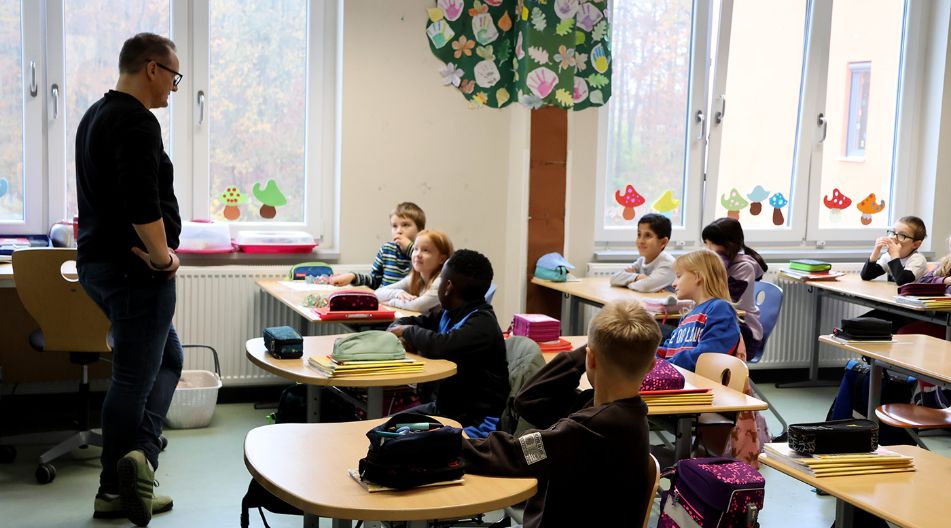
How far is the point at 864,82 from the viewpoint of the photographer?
6.77 meters

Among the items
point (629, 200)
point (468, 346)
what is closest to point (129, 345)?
point (468, 346)

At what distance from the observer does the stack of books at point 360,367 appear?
115 inches

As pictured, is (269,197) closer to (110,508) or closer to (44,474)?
(44,474)

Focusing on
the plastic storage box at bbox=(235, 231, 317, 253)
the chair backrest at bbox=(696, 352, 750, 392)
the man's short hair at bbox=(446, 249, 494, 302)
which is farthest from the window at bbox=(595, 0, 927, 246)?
the man's short hair at bbox=(446, 249, 494, 302)

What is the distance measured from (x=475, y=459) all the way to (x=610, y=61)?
13.9 ft

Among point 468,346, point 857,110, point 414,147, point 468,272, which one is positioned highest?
point 857,110

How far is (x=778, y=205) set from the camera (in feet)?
21.6

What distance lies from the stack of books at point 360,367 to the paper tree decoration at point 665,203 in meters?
3.64

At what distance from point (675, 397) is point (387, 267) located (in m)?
2.57

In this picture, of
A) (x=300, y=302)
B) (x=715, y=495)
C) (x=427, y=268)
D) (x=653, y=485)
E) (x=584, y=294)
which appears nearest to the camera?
(x=653, y=485)

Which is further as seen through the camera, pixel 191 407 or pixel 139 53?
pixel 191 407

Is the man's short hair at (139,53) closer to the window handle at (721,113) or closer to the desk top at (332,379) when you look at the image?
the desk top at (332,379)

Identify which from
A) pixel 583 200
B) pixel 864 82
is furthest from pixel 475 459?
pixel 864 82

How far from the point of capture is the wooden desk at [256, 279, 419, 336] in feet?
13.7
